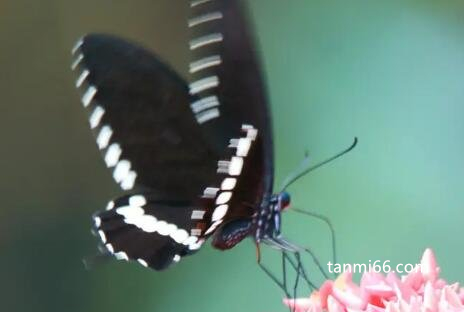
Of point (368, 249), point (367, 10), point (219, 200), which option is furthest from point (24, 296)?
point (367, 10)

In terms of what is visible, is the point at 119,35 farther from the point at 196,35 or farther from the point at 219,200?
the point at 219,200

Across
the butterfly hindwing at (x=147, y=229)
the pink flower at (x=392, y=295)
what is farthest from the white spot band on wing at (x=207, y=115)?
the pink flower at (x=392, y=295)

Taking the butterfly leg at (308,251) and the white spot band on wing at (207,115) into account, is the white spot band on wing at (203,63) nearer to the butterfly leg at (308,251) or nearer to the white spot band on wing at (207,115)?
the white spot band on wing at (207,115)

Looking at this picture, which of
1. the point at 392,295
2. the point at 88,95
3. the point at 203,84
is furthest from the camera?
the point at 88,95

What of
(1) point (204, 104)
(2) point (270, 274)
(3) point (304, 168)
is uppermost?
(1) point (204, 104)

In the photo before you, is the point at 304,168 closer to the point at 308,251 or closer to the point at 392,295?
the point at 308,251

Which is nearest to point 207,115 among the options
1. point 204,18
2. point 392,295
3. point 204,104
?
point 204,104
